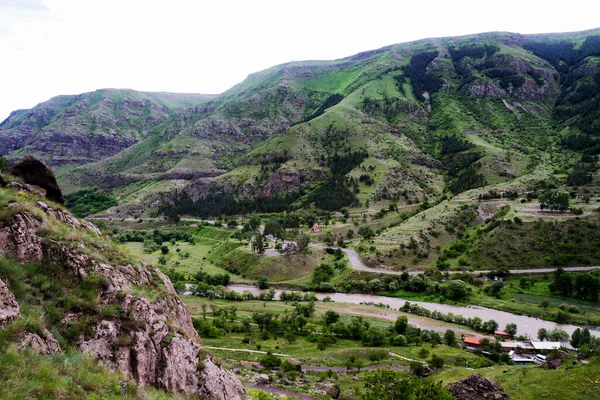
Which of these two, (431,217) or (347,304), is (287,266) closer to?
(347,304)

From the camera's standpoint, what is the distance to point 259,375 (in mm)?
44625

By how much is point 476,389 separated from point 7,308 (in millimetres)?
45319

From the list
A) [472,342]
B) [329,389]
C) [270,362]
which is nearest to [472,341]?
[472,342]

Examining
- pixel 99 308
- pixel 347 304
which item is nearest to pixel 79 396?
pixel 99 308

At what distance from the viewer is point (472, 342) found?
6488 cm

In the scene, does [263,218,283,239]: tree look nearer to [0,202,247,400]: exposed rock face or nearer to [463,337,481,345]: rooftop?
[463,337,481,345]: rooftop

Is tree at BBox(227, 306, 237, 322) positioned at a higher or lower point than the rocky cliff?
lower

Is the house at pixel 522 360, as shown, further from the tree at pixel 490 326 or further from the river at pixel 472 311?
the river at pixel 472 311

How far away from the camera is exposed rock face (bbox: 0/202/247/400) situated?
1460 cm

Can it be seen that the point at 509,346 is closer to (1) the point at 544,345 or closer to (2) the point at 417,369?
(1) the point at 544,345

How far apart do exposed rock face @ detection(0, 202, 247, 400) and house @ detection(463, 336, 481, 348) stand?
6221 cm

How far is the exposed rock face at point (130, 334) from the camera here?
1460cm

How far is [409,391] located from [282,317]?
162 ft

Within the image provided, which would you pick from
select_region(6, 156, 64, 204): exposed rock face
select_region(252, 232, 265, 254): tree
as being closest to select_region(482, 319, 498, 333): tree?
select_region(252, 232, 265, 254): tree
